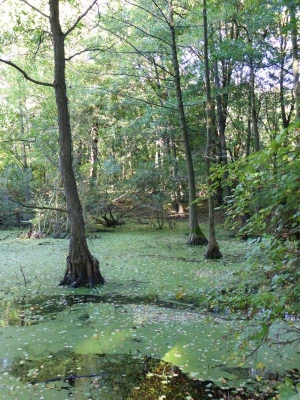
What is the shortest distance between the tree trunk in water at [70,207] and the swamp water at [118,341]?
34 centimetres

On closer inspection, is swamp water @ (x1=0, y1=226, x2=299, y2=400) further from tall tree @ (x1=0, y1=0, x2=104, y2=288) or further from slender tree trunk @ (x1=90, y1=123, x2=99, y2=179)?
slender tree trunk @ (x1=90, y1=123, x2=99, y2=179)

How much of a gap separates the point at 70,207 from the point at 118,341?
10.9 feet

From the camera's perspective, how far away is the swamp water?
323cm

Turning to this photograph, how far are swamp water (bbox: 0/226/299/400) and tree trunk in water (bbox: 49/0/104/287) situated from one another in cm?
34

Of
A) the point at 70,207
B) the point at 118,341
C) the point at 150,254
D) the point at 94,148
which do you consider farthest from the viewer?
the point at 94,148

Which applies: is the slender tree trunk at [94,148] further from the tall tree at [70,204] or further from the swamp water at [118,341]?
the tall tree at [70,204]

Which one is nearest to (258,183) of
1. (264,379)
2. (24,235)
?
(264,379)

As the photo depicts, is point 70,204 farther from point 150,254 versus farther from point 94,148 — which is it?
point 94,148

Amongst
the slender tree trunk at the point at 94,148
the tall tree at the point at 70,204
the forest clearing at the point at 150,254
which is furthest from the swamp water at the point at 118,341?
the slender tree trunk at the point at 94,148

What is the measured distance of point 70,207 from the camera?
686 cm

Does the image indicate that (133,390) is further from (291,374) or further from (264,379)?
(291,374)

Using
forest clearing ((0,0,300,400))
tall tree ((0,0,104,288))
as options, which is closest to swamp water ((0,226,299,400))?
forest clearing ((0,0,300,400))

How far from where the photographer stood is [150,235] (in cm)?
1338

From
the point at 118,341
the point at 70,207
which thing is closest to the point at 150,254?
the point at 70,207
